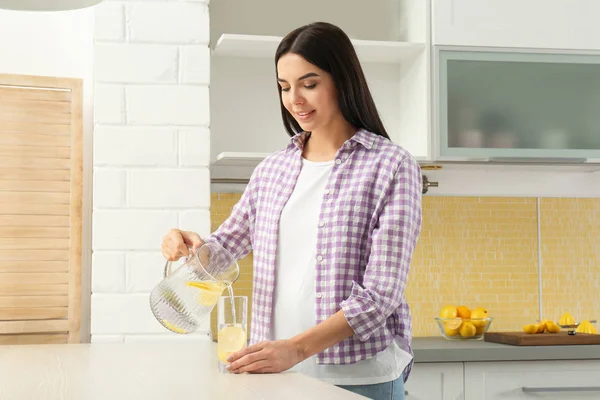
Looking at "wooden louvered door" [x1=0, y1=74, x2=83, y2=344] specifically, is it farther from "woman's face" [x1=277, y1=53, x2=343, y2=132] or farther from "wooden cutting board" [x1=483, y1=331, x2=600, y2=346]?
"wooden cutting board" [x1=483, y1=331, x2=600, y2=346]

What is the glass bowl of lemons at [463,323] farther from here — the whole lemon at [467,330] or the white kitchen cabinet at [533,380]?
the white kitchen cabinet at [533,380]

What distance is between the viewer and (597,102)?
325 cm

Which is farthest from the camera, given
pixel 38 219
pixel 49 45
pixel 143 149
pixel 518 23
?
pixel 518 23

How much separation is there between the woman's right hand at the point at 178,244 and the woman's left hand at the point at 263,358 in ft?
1.15

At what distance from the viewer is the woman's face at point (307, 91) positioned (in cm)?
174

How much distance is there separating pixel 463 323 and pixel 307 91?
1.69 metres

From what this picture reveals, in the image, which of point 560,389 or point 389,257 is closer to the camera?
point 389,257

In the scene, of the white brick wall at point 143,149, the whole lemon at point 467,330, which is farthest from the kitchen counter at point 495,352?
the white brick wall at point 143,149

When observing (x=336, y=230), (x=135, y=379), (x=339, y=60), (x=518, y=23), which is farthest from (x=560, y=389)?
(x=135, y=379)

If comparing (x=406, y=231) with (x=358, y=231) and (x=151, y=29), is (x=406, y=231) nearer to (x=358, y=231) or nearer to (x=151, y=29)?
(x=358, y=231)

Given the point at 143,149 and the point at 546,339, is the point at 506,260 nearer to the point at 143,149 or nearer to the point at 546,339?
the point at 546,339

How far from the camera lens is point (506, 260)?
Answer: 3.48m

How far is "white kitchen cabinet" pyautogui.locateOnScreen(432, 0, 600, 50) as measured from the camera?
10.1 feet

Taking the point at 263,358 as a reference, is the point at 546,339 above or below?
below
